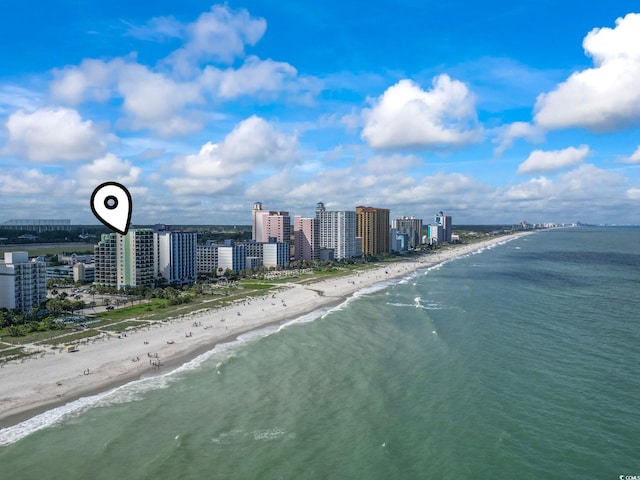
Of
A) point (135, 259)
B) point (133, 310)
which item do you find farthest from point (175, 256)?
point (133, 310)

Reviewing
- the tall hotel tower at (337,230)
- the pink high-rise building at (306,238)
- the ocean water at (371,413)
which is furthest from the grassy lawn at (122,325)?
the tall hotel tower at (337,230)

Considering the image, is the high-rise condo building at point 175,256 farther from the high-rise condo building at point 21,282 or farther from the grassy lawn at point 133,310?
the high-rise condo building at point 21,282

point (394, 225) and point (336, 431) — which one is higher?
point (394, 225)

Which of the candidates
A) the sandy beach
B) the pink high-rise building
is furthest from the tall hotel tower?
the sandy beach

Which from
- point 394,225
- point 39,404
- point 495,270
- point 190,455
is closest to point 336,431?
point 190,455

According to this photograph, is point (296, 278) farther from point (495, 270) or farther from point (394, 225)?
point (394, 225)

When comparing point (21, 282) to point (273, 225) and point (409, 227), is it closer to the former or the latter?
point (273, 225)

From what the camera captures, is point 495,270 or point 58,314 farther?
point 495,270
